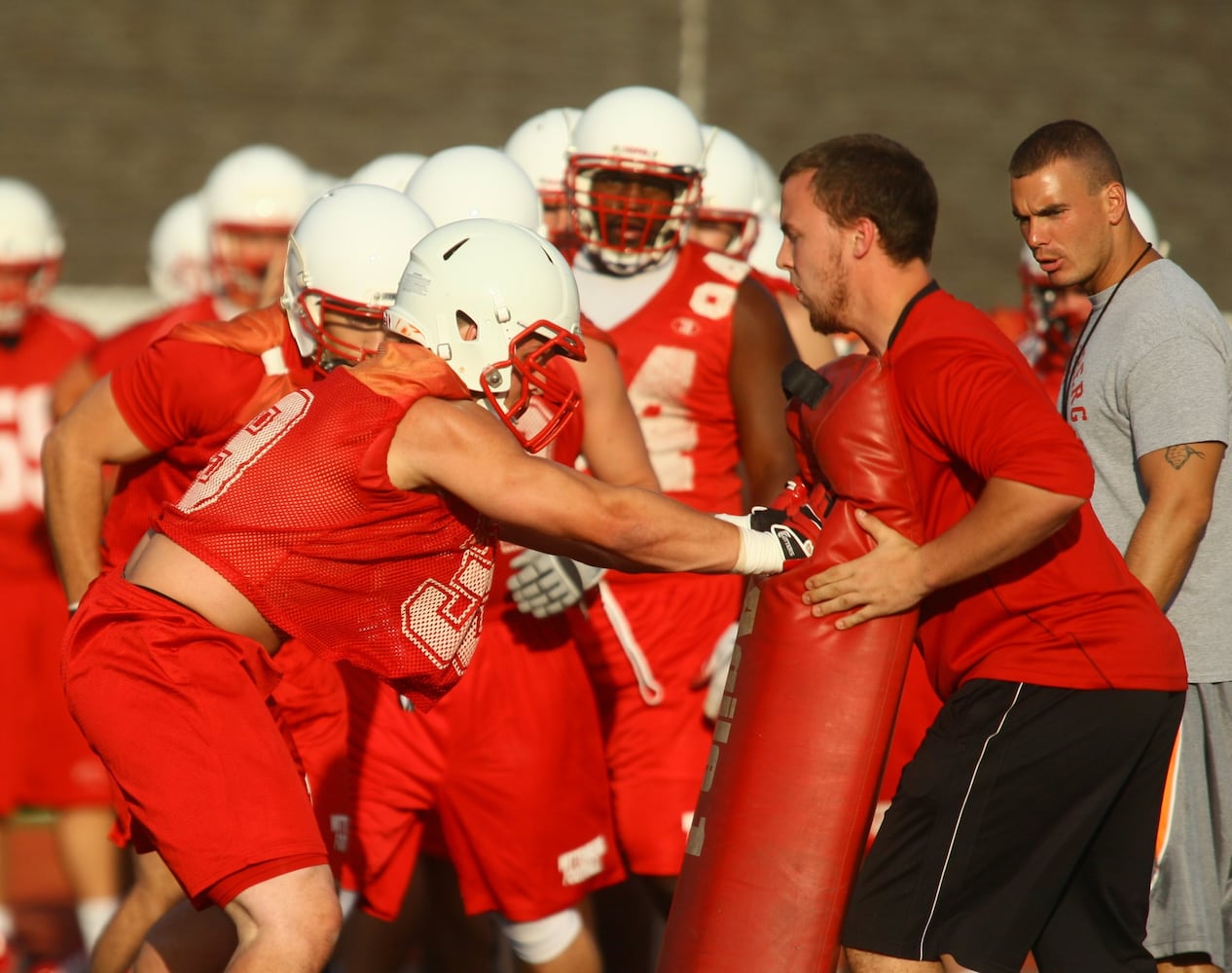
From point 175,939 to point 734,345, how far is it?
2181 mm

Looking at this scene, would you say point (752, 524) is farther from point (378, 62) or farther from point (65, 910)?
point (378, 62)

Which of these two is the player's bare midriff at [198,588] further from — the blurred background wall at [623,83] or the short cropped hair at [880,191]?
the blurred background wall at [623,83]

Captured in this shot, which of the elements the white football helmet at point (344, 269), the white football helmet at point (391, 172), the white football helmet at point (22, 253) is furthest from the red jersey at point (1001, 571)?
the white football helmet at point (22, 253)

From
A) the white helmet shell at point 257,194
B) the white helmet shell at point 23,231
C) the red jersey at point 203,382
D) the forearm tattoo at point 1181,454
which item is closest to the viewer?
the forearm tattoo at point 1181,454

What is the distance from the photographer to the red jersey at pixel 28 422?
225 inches

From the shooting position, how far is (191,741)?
9.98 feet

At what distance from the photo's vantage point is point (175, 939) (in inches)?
148

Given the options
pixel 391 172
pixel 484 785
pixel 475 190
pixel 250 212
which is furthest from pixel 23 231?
pixel 484 785

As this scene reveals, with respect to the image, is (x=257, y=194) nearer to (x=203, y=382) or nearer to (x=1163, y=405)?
(x=203, y=382)

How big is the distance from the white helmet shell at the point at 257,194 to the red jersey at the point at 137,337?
2.33 ft

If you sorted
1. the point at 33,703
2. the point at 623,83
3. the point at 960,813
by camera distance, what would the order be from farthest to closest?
the point at 623,83 → the point at 33,703 → the point at 960,813

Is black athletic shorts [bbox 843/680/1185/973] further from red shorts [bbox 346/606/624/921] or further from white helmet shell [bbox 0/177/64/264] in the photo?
white helmet shell [bbox 0/177/64/264]

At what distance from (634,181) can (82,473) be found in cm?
180

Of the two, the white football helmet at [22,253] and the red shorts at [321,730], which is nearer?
the red shorts at [321,730]
